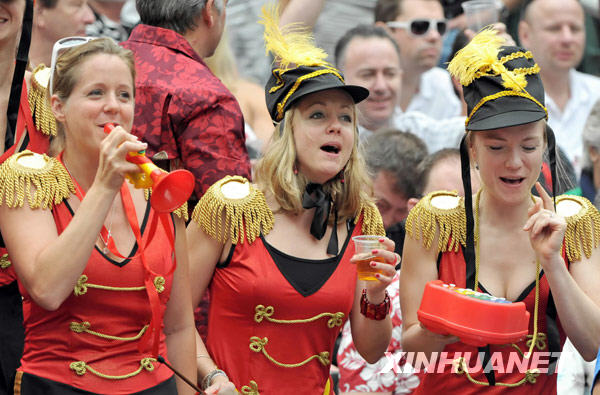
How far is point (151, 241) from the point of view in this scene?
3387 mm

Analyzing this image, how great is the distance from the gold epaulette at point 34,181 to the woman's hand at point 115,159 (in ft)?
0.71

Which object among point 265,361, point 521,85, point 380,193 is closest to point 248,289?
point 265,361

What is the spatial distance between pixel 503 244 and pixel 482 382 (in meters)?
0.56

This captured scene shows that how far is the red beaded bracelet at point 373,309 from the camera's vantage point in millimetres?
3738

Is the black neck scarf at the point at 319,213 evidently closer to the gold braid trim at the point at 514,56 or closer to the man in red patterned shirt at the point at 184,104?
the man in red patterned shirt at the point at 184,104

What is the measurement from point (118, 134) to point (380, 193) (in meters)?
2.49

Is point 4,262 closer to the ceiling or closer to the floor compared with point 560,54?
closer to the floor

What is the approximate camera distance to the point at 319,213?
3.84 m

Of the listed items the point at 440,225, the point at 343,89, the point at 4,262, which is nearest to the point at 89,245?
the point at 4,262

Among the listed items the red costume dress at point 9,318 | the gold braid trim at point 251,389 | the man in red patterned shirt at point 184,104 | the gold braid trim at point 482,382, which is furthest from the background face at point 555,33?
the red costume dress at point 9,318

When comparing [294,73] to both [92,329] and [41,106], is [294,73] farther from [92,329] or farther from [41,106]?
[92,329]

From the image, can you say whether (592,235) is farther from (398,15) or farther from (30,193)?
(398,15)

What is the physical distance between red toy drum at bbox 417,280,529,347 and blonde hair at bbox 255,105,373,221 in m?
0.70

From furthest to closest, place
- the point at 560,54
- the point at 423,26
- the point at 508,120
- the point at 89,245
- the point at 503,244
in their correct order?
the point at 560,54
the point at 423,26
the point at 503,244
the point at 508,120
the point at 89,245
